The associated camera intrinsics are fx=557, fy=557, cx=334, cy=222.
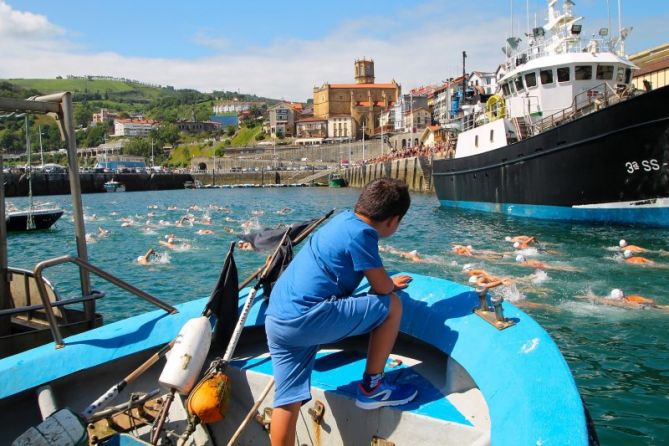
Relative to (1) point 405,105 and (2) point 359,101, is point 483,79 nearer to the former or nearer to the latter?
(1) point 405,105

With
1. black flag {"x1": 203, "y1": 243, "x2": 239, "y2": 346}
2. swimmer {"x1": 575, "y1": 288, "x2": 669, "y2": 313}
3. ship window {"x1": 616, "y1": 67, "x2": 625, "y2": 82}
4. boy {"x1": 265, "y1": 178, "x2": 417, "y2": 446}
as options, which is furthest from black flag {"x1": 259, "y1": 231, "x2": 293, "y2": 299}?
ship window {"x1": 616, "y1": 67, "x2": 625, "y2": 82}

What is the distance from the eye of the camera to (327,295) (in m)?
3.11

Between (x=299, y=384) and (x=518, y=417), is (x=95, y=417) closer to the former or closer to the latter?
(x=299, y=384)

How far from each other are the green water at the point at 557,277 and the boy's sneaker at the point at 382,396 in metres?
2.50

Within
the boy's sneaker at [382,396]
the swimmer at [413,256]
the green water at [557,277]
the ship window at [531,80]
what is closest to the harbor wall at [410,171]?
the ship window at [531,80]

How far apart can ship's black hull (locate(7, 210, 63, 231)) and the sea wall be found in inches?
1856

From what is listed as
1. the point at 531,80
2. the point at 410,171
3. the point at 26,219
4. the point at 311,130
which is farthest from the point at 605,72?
the point at 311,130

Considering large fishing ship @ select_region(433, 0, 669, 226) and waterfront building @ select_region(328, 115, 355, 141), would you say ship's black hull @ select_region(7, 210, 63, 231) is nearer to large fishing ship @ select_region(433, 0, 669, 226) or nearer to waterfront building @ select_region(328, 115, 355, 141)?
large fishing ship @ select_region(433, 0, 669, 226)

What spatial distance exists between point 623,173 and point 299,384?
64.7ft

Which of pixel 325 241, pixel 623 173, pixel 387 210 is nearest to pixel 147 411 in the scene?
pixel 325 241

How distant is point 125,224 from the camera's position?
28.7 meters

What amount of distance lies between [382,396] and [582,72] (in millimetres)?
25855

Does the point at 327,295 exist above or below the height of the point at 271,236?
below

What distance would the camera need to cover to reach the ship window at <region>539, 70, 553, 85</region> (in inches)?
1021
